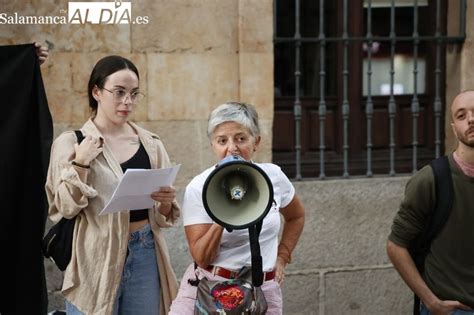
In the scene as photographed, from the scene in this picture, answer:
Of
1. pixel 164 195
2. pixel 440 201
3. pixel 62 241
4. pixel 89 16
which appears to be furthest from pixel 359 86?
pixel 62 241

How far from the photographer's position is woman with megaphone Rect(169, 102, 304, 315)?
10.9ft

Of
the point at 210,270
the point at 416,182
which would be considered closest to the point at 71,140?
the point at 210,270

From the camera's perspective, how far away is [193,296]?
11.6 feet

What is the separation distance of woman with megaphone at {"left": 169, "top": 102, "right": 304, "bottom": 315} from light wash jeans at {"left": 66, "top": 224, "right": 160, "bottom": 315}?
47cm

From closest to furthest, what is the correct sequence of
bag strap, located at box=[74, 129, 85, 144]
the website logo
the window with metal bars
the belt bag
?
the belt bag < bag strap, located at box=[74, 129, 85, 144] < the website logo < the window with metal bars

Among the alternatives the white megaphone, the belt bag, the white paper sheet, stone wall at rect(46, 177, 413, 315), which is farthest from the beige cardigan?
stone wall at rect(46, 177, 413, 315)

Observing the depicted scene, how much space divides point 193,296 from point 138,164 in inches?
30.7

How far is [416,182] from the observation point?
3877 mm

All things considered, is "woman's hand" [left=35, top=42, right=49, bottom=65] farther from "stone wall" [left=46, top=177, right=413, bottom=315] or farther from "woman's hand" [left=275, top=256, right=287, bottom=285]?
"stone wall" [left=46, top=177, right=413, bottom=315]

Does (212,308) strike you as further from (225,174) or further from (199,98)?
(199,98)

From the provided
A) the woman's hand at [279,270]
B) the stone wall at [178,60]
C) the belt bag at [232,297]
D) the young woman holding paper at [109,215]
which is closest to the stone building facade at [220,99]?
the stone wall at [178,60]

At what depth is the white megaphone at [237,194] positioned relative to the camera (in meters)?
3.30

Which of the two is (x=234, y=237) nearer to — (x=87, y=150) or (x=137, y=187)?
(x=137, y=187)

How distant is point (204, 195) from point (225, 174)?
135 millimetres
